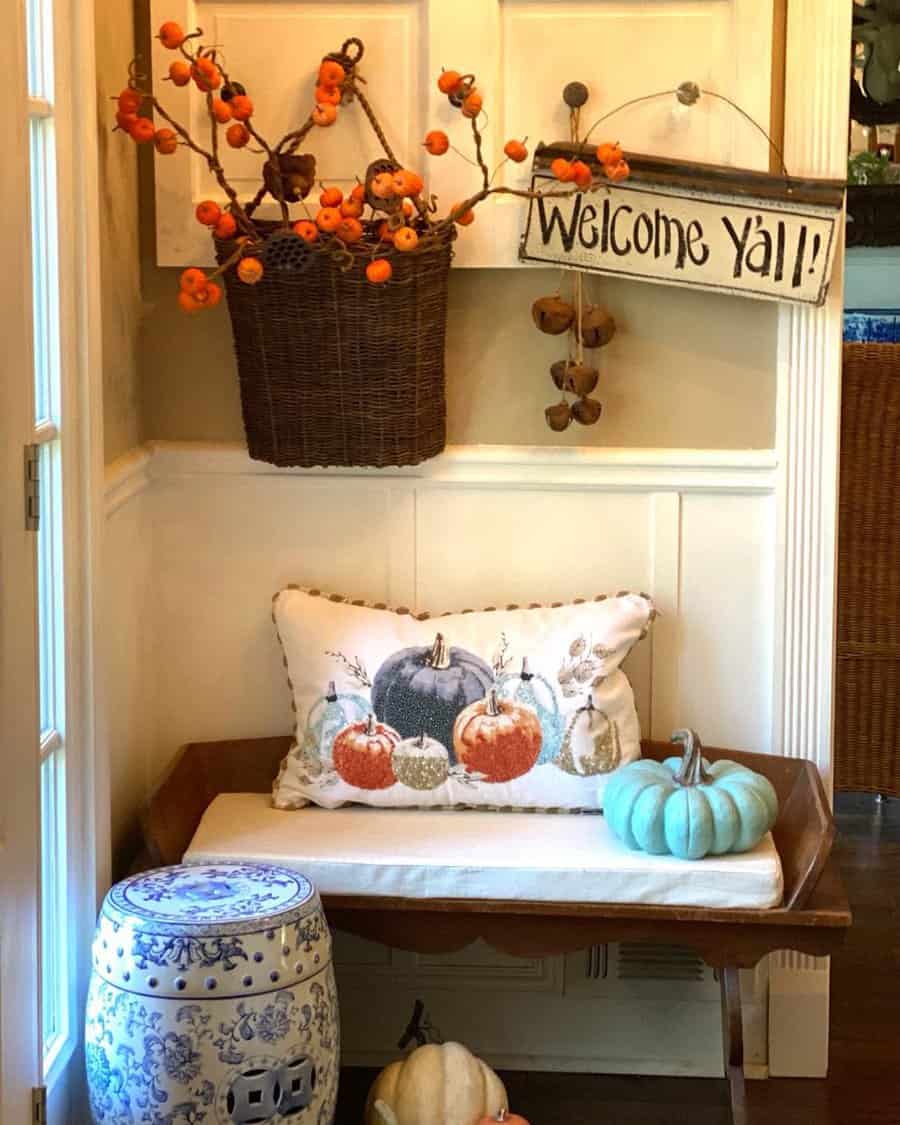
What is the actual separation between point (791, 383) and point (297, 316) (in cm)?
83

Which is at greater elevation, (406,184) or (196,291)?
(406,184)

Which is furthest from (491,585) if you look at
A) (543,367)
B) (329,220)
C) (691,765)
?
(329,220)

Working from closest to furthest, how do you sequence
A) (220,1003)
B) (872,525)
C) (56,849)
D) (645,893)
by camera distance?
(220,1003), (56,849), (645,893), (872,525)

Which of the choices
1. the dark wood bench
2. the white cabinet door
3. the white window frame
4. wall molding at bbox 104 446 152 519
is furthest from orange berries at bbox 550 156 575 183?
the dark wood bench

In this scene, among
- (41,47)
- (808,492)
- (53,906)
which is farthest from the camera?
(808,492)

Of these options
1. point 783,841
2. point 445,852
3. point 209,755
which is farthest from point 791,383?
point 209,755

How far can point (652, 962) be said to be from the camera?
298 centimetres

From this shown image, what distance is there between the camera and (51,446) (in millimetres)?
2320

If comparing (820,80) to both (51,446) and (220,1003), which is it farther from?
(220,1003)

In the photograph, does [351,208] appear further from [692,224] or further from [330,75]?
[692,224]

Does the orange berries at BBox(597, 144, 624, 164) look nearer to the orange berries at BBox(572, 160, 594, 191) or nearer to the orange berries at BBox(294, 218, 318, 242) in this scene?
the orange berries at BBox(572, 160, 594, 191)

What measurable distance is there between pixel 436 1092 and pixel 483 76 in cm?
157

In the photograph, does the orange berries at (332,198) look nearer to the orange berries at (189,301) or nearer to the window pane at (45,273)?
the orange berries at (189,301)

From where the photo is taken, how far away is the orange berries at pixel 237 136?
8.70 ft
